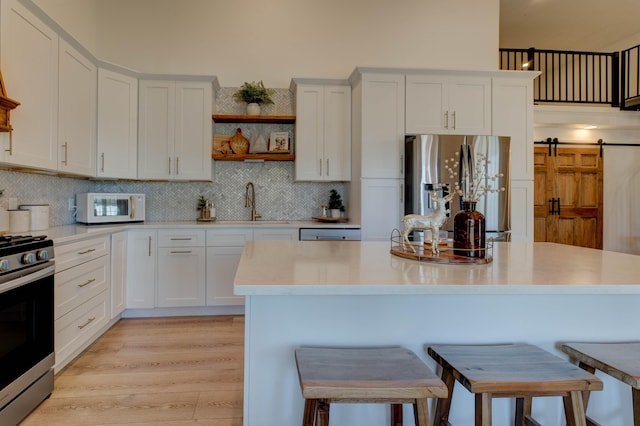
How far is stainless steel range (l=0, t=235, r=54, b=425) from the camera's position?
5.65ft

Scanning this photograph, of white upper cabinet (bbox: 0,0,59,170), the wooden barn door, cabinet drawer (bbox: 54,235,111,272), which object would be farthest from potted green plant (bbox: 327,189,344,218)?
the wooden barn door

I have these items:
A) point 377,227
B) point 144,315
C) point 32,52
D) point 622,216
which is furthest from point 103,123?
point 622,216

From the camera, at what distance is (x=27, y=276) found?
185cm

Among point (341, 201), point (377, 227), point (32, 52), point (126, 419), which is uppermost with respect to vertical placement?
point (32, 52)

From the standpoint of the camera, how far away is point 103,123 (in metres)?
3.50

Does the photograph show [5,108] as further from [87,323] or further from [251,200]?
[251,200]

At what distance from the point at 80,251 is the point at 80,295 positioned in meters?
0.31

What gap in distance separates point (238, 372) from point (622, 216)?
6681 mm

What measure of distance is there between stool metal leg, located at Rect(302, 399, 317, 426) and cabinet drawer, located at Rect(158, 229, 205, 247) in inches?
101

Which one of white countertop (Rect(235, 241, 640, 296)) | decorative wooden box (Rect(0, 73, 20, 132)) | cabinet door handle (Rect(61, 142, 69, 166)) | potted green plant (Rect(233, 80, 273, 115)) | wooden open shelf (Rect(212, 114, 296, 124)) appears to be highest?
potted green plant (Rect(233, 80, 273, 115))

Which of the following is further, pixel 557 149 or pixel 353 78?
pixel 557 149

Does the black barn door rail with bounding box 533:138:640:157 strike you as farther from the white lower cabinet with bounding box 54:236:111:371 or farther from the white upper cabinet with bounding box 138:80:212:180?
the white lower cabinet with bounding box 54:236:111:371

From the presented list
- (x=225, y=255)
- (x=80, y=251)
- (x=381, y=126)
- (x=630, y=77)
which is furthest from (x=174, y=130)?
(x=630, y=77)

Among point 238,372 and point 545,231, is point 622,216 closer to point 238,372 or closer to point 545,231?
point 545,231
